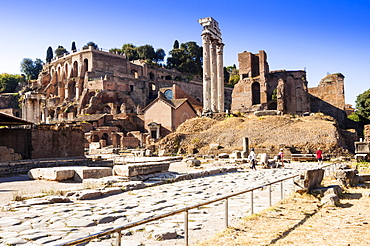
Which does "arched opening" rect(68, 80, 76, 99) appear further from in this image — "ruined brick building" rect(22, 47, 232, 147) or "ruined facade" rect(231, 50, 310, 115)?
"ruined facade" rect(231, 50, 310, 115)

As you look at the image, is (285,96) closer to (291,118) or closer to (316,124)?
(291,118)

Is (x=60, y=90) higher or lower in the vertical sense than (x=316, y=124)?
higher

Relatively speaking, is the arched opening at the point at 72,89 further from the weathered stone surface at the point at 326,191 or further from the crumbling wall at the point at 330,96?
the weathered stone surface at the point at 326,191

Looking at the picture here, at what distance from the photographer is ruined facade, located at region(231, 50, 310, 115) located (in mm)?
51750

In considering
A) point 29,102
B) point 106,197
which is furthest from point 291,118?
point 106,197

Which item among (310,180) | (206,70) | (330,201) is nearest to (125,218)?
(330,201)

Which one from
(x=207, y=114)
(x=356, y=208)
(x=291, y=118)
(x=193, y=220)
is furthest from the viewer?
Answer: (x=207, y=114)

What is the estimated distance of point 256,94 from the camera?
180ft

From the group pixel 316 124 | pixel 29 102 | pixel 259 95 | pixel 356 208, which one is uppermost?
pixel 259 95

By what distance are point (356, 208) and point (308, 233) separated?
2669mm

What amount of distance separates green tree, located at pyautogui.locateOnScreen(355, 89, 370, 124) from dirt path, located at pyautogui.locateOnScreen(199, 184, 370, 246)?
40.8 m

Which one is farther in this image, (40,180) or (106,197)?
(40,180)

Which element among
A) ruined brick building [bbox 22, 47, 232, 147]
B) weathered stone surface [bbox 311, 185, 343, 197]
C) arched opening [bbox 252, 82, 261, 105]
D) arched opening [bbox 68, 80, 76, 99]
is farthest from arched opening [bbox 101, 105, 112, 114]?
weathered stone surface [bbox 311, 185, 343, 197]

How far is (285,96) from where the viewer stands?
53062 mm
